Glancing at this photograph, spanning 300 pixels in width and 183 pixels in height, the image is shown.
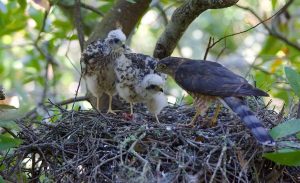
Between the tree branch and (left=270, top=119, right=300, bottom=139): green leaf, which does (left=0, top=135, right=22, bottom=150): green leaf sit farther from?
the tree branch

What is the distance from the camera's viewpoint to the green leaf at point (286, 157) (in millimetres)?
3670

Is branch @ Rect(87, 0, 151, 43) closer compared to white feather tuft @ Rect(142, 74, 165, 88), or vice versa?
white feather tuft @ Rect(142, 74, 165, 88)

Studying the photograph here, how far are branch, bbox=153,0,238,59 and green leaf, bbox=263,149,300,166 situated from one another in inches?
55.2

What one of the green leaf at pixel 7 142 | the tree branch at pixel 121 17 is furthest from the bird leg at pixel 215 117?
the green leaf at pixel 7 142

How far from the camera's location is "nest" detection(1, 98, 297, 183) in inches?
153

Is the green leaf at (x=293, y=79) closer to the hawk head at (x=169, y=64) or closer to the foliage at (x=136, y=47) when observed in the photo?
the foliage at (x=136, y=47)

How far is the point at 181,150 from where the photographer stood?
408cm

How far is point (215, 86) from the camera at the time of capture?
174 inches

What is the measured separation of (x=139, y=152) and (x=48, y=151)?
72 centimetres

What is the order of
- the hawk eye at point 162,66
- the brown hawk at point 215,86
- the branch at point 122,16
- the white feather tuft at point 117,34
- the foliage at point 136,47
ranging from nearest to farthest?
the brown hawk at point 215,86 → the foliage at point 136,47 → the hawk eye at point 162,66 → the white feather tuft at point 117,34 → the branch at point 122,16

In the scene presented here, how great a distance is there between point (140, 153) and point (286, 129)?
1.02m

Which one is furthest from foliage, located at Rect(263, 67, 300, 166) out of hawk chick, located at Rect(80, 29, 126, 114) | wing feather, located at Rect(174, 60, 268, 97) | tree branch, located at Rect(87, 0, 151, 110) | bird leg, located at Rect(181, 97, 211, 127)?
tree branch, located at Rect(87, 0, 151, 110)

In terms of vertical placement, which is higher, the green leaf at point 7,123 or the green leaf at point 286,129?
the green leaf at point 7,123

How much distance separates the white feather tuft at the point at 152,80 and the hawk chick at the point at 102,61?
44 centimetres
